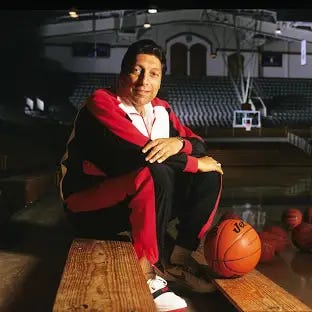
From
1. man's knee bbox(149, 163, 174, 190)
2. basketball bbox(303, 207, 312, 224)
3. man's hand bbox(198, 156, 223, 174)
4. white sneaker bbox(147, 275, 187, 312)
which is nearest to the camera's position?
white sneaker bbox(147, 275, 187, 312)

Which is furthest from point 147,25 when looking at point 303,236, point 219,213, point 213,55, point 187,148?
point 303,236

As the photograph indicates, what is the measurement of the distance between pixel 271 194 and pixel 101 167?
1.14 m

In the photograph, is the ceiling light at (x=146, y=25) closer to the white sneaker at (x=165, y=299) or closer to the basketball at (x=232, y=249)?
the basketball at (x=232, y=249)

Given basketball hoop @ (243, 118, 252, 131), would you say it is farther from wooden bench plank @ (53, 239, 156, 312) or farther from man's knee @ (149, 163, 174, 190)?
wooden bench plank @ (53, 239, 156, 312)

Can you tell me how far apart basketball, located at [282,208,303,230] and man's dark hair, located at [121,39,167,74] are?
124cm

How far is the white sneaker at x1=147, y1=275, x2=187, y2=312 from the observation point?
1.74m

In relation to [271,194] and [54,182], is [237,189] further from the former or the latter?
[54,182]

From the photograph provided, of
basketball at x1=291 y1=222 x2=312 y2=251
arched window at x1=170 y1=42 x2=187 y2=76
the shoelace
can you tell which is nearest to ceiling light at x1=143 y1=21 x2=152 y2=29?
arched window at x1=170 y1=42 x2=187 y2=76

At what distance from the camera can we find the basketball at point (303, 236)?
2430mm

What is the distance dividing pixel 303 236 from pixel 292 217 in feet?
0.84

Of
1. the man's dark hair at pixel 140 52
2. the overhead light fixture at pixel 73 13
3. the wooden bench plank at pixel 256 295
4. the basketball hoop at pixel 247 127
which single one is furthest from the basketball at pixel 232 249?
the overhead light fixture at pixel 73 13

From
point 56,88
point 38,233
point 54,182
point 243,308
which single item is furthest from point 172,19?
point 243,308

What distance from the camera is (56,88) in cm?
231

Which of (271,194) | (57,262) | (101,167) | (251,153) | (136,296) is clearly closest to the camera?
(136,296)
